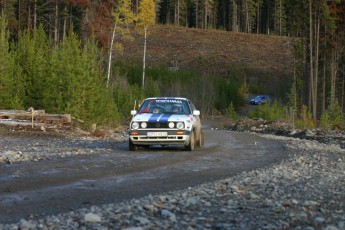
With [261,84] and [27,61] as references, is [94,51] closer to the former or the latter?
[27,61]

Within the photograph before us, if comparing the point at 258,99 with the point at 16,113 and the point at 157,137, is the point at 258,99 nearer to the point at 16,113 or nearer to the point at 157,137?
the point at 16,113

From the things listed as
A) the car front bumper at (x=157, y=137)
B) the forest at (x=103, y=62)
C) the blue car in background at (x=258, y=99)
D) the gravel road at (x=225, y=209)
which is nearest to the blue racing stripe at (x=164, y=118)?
the car front bumper at (x=157, y=137)

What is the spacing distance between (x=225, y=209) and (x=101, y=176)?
4.10m

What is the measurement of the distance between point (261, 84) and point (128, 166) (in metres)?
72.5

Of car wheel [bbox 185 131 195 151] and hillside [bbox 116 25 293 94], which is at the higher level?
hillside [bbox 116 25 293 94]

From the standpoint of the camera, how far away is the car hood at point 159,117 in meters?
16.9

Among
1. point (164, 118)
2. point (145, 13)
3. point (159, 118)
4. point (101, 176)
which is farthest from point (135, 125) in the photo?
point (145, 13)

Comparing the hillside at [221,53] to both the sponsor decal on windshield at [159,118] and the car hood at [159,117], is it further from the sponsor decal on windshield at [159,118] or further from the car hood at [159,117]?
the sponsor decal on windshield at [159,118]

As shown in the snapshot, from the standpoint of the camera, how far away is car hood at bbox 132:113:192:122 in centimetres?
1689

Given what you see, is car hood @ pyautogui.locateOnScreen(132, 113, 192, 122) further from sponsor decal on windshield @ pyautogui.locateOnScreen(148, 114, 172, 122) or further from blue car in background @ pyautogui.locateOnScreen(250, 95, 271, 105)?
blue car in background @ pyautogui.locateOnScreen(250, 95, 271, 105)

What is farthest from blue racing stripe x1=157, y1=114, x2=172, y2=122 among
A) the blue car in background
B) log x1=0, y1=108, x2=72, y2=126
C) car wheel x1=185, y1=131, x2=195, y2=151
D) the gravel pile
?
the blue car in background

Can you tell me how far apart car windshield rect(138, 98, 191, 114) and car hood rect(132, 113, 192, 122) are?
563 millimetres

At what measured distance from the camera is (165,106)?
18266 mm

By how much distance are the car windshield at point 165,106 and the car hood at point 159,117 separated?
563mm
